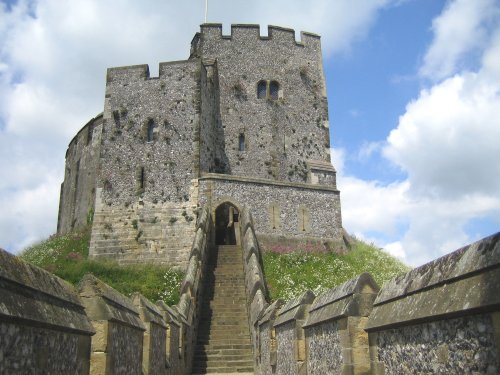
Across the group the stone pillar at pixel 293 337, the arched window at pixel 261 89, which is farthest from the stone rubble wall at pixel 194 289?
the arched window at pixel 261 89

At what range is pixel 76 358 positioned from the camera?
5.36 m

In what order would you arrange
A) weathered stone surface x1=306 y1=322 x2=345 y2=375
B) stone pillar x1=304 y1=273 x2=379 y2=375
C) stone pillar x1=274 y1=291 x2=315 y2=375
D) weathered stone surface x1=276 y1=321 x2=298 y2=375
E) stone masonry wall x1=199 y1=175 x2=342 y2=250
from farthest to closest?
stone masonry wall x1=199 y1=175 x2=342 y2=250 → weathered stone surface x1=276 y1=321 x2=298 y2=375 → stone pillar x1=274 y1=291 x2=315 y2=375 → weathered stone surface x1=306 y1=322 x2=345 y2=375 → stone pillar x1=304 y1=273 x2=379 y2=375

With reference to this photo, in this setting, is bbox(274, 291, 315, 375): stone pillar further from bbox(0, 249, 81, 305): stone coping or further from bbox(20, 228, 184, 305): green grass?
bbox(20, 228, 184, 305): green grass

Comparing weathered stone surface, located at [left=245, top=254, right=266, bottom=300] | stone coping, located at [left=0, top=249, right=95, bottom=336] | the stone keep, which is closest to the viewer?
stone coping, located at [left=0, top=249, right=95, bottom=336]

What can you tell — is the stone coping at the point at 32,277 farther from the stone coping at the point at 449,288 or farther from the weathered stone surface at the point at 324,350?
the weathered stone surface at the point at 324,350

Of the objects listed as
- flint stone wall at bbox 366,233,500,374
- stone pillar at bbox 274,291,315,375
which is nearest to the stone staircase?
stone pillar at bbox 274,291,315,375

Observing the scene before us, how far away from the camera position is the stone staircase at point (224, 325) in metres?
16.0

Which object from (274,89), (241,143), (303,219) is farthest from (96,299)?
(274,89)

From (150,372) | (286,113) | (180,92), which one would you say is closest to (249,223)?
(180,92)

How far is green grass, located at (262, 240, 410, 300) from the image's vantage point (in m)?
20.6

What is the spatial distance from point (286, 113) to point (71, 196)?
607 inches

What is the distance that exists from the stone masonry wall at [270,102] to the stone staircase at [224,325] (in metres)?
10.3

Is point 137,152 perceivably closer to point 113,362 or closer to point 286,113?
point 286,113

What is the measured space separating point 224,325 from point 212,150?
12835 mm
